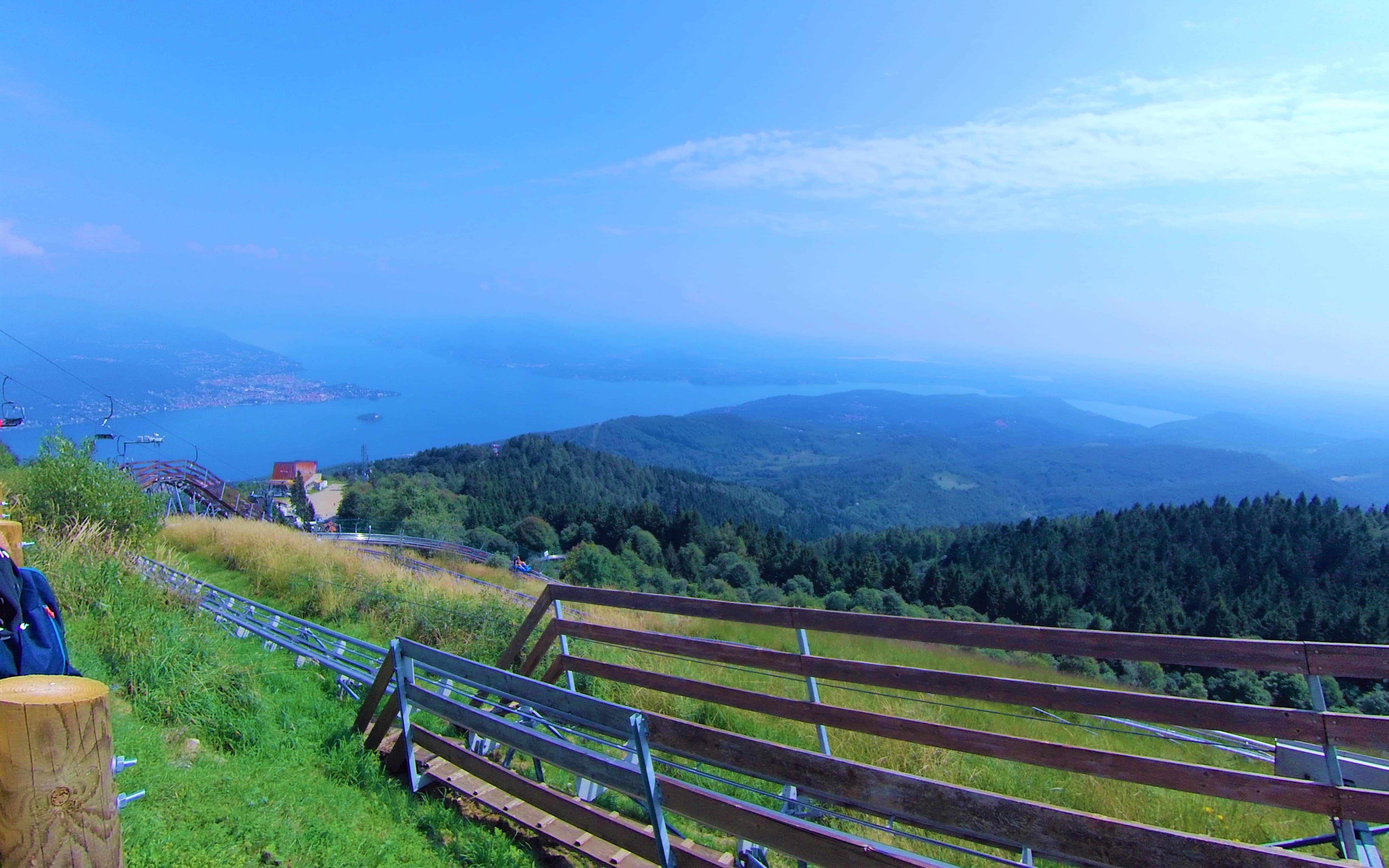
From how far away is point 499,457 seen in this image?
310 feet

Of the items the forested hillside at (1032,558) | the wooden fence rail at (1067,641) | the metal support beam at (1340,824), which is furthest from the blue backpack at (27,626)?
the forested hillside at (1032,558)

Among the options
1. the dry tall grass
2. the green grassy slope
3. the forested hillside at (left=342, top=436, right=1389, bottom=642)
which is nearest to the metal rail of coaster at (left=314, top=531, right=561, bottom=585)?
the forested hillside at (left=342, top=436, right=1389, bottom=642)

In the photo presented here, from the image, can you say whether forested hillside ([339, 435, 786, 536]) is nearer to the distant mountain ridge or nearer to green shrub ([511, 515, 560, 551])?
green shrub ([511, 515, 560, 551])

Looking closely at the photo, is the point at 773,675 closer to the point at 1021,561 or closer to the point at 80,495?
the point at 80,495

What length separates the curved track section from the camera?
39188mm

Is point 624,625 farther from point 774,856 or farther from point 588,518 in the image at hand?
point 588,518

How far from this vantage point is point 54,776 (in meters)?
2.19

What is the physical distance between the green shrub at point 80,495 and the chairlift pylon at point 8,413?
710cm

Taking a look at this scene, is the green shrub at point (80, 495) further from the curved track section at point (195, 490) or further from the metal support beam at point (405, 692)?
the curved track section at point (195, 490)

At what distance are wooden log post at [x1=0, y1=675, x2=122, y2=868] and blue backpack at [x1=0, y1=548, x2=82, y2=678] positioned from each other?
97cm

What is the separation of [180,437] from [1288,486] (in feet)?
608

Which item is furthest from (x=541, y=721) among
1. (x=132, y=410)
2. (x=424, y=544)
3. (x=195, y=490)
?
(x=132, y=410)

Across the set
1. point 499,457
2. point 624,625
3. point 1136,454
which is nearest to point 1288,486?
point 1136,454

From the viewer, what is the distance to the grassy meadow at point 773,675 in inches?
182
